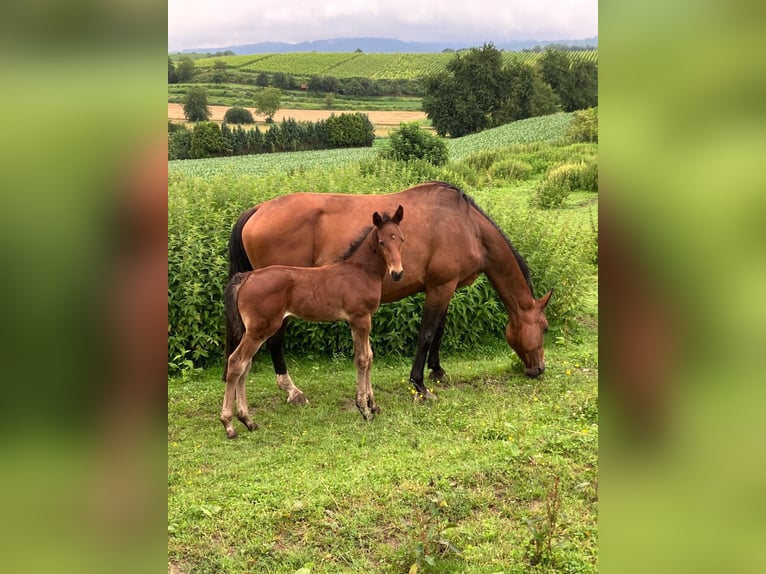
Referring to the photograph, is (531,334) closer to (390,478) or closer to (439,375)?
(439,375)

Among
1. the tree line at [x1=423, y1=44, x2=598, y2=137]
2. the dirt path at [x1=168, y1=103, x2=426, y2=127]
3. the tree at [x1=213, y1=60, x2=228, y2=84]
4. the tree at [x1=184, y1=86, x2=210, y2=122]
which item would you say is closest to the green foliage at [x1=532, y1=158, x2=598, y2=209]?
the dirt path at [x1=168, y1=103, x2=426, y2=127]

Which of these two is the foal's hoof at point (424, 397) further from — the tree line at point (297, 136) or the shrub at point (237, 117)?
the shrub at point (237, 117)

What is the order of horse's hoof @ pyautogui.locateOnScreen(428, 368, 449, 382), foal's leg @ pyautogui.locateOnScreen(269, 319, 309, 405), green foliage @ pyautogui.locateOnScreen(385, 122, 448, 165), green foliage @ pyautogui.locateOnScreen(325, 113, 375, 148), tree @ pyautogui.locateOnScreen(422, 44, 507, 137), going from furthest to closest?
1. tree @ pyautogui.locateOnScreen(422, 44, 507, 137)
2. green foliage @ pyautogui.locateOnScreen(325, 113, 375, 148)
3. green foliage @ pyautogui.locateOnScreen(385, 122, 448, 165)
4. horse's hoof @ pyautogui.locateOnScreen(428, 368, 449, 382)
5. foal's leg @ pyautogui.locateOnScreen(269, 319, 309, 405)

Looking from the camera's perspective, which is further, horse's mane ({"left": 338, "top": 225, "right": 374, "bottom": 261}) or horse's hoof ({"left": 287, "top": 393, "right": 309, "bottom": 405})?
horse's hoof ({"left": 287, "top": 393, "right": 309, "bottom": 405})

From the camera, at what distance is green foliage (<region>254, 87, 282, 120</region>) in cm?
4031

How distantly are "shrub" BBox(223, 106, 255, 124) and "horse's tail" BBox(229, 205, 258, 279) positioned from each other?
34.1m

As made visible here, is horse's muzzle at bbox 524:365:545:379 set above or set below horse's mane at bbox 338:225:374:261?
below

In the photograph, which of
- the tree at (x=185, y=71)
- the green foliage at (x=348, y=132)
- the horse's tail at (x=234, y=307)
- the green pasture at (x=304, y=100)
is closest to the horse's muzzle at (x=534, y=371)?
the horse's tail at (x=234, y=307)

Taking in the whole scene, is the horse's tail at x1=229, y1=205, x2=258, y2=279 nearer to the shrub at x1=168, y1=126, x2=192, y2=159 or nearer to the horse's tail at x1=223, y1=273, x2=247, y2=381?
the horse's tail at x1=223, y1=273, x2=247, y2=381

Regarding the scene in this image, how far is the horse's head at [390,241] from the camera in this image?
5168mm

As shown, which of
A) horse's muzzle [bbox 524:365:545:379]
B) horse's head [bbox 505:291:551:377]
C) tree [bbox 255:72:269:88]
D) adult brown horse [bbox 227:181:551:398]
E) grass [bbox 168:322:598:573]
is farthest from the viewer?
tree [bbox 255:72:269:88]
